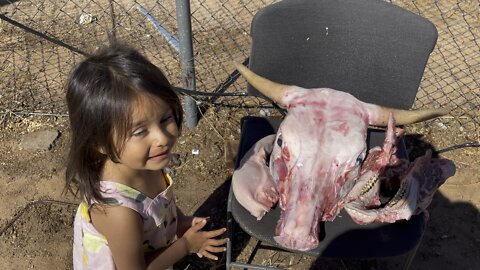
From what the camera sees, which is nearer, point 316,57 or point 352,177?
point 352,177

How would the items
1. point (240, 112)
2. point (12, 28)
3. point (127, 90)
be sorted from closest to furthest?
point (127, 90)
point (240, 112)
point (12, 28)

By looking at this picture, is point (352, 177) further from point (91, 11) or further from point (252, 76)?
point (91, 11)

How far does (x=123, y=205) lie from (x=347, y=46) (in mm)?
1393

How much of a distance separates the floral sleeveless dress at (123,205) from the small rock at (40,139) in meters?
1.63

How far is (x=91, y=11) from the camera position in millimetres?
4930

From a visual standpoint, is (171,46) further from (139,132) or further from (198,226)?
(139,132)

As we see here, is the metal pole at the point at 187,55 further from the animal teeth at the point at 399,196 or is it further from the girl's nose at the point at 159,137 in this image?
the animal teeth at the point at 399,196

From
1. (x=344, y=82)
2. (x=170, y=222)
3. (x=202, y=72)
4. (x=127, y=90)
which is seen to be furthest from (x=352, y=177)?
(x=202, y=72)

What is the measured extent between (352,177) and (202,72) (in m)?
2.37

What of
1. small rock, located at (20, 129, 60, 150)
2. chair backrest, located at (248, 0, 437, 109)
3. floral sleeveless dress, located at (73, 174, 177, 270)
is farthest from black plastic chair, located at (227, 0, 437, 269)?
small rock, located at (20, 129, 60, 150)

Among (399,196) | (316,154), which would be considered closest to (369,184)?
(399,196)

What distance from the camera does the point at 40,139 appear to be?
354 cm

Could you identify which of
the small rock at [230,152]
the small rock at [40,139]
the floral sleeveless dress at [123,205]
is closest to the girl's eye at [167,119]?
the floral sleeveless dress at [123,205]

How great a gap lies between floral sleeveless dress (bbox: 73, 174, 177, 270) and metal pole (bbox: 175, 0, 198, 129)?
1.30 m
